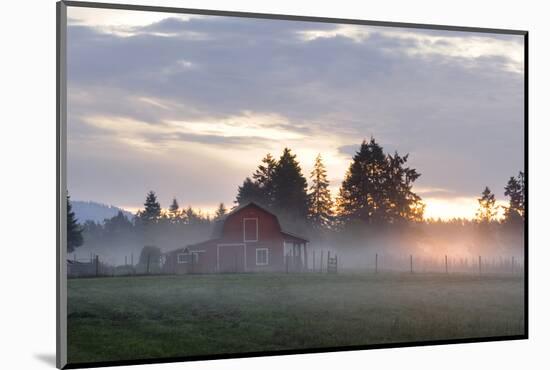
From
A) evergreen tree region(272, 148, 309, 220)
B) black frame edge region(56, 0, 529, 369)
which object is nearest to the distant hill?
black frame edge region(56, 0, 529, 369)

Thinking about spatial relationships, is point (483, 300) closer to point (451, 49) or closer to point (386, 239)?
point (386, 239)

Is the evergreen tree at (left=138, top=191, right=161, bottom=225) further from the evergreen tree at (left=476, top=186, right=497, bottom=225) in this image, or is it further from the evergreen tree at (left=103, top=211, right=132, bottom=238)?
the evergreen tree at (left=476, top=186, right=497, bottom=225)

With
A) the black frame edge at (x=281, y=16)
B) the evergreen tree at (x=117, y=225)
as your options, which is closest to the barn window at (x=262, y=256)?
the evergreen tree at (x=117, y=225)

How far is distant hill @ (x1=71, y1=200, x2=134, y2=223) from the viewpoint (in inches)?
549

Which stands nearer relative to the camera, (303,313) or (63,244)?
(63,244)

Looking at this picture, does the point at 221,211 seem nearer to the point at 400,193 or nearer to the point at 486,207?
the point at 400,193

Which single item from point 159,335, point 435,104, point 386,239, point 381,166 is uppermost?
point 435,104

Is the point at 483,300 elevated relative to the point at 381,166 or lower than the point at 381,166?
lower

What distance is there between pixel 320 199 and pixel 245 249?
145 cm

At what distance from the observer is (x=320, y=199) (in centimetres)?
1580

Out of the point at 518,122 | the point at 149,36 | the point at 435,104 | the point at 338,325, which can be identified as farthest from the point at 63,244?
the point at 518,122

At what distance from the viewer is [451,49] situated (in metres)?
16.5

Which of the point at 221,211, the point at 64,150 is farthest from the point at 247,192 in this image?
the point at 64,150

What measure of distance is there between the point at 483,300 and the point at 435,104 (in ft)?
10.6
